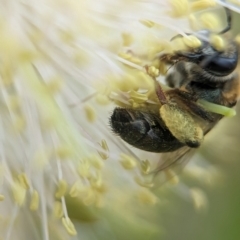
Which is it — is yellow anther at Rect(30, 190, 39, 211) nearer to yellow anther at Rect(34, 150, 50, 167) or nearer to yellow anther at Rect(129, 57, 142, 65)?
yellow anther at Rect(34, 150, 50, 167)

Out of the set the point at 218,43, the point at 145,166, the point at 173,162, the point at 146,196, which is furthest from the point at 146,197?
the point at 218,43

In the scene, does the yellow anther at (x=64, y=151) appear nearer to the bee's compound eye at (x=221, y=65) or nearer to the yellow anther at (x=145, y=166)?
the yellow anther at (x=145, y=166)

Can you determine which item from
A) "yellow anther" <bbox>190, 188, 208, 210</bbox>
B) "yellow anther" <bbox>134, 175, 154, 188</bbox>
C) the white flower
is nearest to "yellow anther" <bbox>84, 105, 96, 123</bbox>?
the white flower

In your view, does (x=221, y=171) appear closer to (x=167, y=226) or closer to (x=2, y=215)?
(x=167, y=226)

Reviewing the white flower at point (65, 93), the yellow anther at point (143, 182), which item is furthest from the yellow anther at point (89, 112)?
the yellow anther at point (143, 182)

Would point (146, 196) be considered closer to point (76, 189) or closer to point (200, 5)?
point (76, 189)

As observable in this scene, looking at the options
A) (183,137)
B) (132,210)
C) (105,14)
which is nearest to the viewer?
(183,137)

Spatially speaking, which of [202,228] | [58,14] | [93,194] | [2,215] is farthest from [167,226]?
[58,14]
